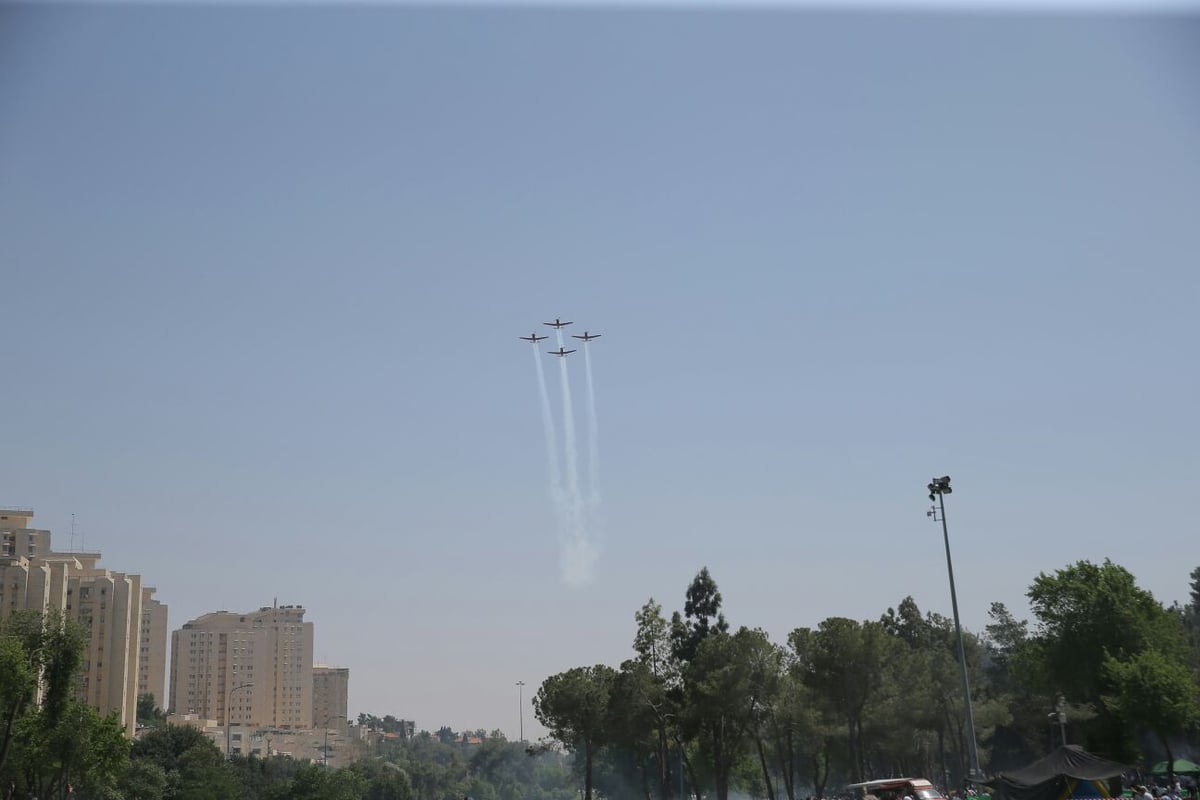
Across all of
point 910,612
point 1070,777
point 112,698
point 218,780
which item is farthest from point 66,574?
point 1070,777

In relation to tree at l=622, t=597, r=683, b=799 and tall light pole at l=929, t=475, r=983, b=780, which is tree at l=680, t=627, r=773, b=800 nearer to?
tree at l=622, t=597, r=683, b=799

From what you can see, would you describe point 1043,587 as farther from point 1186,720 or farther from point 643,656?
point 643,656

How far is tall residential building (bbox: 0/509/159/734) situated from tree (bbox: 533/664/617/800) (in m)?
68.7

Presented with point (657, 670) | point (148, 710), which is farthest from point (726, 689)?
point (148, 710)

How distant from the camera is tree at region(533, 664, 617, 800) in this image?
80.9m

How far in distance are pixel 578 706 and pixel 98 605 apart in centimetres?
8221

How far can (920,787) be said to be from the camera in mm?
49812

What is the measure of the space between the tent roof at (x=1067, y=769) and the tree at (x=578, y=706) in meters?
48.6

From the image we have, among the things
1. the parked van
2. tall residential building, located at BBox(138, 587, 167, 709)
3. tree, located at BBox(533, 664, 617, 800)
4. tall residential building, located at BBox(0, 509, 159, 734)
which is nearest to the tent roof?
the parked van

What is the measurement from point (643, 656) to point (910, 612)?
40.9 metres

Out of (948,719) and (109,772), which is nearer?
(109,772)

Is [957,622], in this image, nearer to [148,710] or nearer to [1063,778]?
[1063,778]

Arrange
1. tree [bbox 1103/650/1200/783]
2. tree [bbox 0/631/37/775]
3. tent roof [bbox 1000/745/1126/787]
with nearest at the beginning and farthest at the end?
tent roof [bbox 1000/745/1126/787]
tree [bbox 0/631/37/775]
tree [bbox 1103/650/1200/783]

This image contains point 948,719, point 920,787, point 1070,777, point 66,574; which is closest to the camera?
point 1070,777
